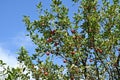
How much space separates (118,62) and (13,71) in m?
7.98

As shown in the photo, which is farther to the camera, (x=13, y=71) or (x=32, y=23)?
(x=32, y=23)

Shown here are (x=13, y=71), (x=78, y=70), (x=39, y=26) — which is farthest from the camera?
(x=39, y=26)

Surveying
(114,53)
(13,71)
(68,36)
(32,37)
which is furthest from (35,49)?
(13,71)

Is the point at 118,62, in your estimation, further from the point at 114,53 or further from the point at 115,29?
the point at 115,29

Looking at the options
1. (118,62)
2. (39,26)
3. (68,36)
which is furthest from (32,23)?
(118,62)

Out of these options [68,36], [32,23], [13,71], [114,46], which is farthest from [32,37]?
[13,71]

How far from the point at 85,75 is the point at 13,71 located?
7557 millimetres

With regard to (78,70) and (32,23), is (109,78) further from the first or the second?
(32,23)

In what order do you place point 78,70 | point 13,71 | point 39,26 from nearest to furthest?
1. point 13,71
2. point 78,70
3. point 39,26

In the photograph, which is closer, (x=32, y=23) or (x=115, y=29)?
(x=115, y=29)

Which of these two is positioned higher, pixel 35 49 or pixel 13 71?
pixel 35 49

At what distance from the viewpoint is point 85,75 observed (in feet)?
46.8

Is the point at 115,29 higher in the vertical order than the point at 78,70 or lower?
higher

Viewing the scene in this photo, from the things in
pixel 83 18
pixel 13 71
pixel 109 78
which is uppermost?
pixel 83 18
